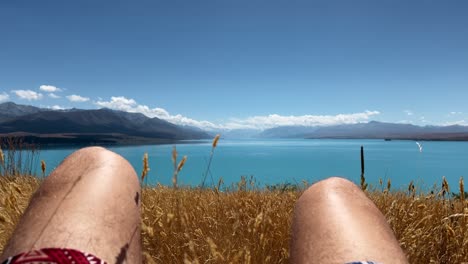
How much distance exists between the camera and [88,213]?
150cm

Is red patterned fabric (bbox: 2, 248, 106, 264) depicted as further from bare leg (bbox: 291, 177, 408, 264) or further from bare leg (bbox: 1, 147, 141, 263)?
bare leg (bbox: 291, 177, 408, 264)

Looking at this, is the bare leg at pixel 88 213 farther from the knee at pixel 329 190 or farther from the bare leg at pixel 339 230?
the knee at pixel 329 190

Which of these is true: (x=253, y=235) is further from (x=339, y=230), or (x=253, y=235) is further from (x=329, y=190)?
(x=339, y=230)

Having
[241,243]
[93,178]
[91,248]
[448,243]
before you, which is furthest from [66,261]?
[448,243]

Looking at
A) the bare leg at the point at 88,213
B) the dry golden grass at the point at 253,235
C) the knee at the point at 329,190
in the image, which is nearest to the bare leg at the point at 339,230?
the knee at the point at 329,190

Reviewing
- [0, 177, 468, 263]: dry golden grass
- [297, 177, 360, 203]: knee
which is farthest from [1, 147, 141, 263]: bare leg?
[297, 177, 360, 203]: knee

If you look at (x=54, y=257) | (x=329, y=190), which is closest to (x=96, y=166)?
(x=54, y=257)

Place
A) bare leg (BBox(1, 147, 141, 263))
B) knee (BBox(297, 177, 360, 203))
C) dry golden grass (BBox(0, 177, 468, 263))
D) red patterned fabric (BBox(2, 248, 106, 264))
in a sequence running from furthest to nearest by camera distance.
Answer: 1. dry golden grass (BBox(0, 177, 468, 263))
2. knee (BBox(297, 177, 360, 203))
3. bare leg (BBox(1, 147, 141, 263))
4. red patterned fabric (BBox(2, 248, 106, 264))

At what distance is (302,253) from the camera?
1.54 metres

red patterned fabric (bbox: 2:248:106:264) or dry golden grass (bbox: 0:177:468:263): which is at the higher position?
red patterned fabric (bbox: 2:248:106:264)

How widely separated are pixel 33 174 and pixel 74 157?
21.3 feet

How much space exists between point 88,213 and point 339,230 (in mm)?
1173

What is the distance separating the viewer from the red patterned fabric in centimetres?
123

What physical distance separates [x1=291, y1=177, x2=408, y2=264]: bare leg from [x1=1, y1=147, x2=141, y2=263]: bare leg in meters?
0.84
